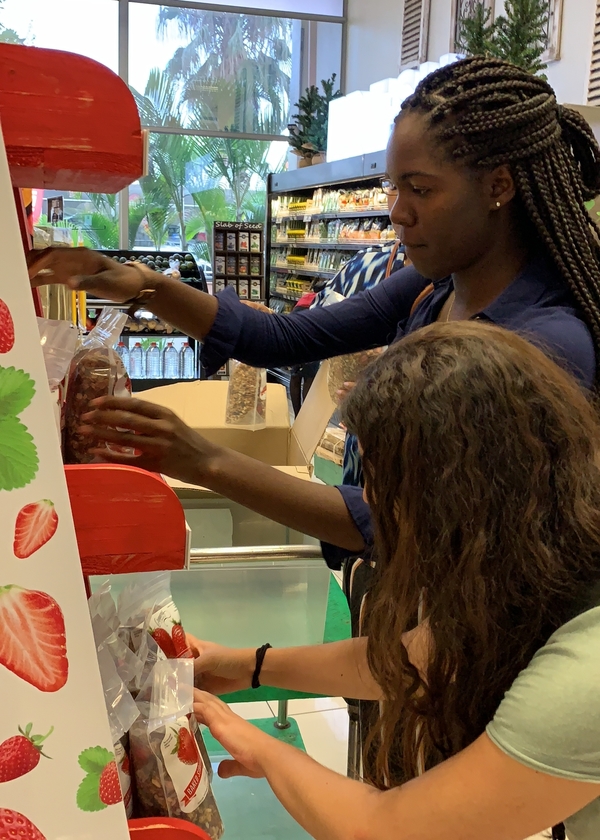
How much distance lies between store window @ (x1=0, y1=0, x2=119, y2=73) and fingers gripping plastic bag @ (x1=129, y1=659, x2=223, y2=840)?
28.5 feet

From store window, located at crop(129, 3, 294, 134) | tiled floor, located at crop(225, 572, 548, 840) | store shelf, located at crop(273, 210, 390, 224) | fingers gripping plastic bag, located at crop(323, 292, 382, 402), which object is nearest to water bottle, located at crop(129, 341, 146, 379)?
store shelf, located at crop(273, 210, 390, 224)

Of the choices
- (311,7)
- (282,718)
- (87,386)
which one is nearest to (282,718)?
(282,718)

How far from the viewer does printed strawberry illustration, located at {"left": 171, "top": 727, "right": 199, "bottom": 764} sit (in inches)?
33.6

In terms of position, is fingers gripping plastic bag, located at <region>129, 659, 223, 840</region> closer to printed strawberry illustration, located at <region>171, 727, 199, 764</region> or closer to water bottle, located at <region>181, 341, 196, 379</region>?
printed strawberry illustration, located at <region>171, 727, 199, 764</region>

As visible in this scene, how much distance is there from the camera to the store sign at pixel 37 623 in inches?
23.5

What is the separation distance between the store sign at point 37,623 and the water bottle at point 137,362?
19.0 ft

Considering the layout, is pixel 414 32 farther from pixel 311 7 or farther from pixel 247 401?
pixel 247 401

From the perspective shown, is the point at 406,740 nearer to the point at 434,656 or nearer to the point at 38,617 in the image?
the point at 434,656

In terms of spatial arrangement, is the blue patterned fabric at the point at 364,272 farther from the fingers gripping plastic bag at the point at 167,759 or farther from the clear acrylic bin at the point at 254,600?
the fingers gripping plastic bag at the point at 167,759

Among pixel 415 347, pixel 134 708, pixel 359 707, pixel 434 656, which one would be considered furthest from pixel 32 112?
pixel 359 707

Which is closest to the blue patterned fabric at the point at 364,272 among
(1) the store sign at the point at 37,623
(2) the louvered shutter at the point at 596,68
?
(1) the store sign at the point at 37,623

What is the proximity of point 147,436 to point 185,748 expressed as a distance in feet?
1.19

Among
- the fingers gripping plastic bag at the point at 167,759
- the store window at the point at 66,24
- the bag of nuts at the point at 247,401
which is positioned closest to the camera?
the fingers gripping plastic bag at the point at 167,759

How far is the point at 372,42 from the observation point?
27.9 ft
